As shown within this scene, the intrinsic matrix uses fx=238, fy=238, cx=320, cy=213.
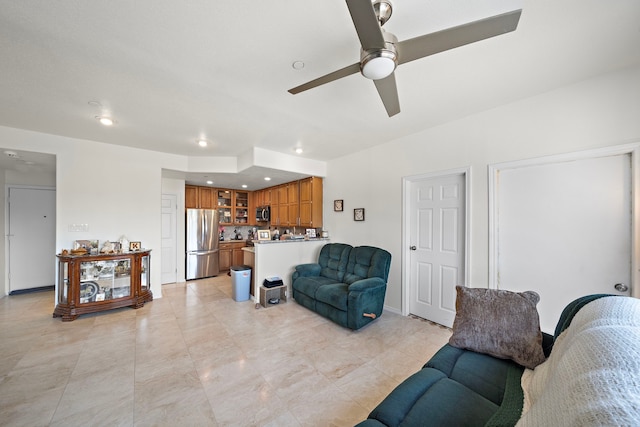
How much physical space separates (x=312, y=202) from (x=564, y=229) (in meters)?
3.66

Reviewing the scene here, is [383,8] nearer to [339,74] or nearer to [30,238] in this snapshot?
[339,74]

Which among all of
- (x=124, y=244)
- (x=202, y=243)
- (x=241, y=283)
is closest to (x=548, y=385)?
(x=241, y=283)

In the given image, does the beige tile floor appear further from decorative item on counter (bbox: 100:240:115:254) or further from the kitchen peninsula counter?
decorative item on counter (bbox: 100:240:115:254)

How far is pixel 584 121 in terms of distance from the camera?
2.12 meters

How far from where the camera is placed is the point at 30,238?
4.55m

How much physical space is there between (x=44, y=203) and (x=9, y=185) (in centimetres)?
53

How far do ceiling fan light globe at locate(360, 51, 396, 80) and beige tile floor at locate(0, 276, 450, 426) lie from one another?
89.9 inches

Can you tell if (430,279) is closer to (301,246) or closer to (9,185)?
(301,246)

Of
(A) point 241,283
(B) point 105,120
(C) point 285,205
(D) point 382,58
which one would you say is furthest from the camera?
(C) point 285,205

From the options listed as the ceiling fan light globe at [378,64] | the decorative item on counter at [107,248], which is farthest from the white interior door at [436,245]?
the decorative item on counter at [107,248]

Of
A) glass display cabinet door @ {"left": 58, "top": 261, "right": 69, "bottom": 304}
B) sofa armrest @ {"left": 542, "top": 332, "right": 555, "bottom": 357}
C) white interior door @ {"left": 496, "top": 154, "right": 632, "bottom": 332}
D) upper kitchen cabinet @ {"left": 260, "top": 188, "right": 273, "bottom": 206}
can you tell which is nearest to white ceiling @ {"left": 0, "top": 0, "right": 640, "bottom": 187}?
white interior door @ {"left": 496, "top": 154, "right": 632, "bottom": 332}

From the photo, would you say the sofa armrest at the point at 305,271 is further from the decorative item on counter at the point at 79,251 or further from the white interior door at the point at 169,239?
the decorative item on counter at the point at 79,251

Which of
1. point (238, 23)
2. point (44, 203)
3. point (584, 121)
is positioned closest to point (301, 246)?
point (238, 23)

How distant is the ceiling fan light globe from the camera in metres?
1.30
